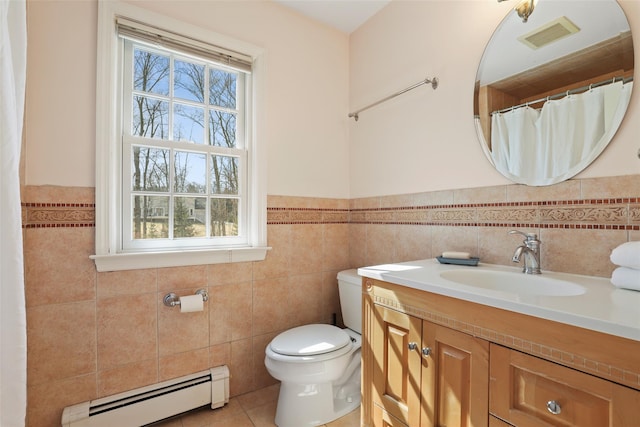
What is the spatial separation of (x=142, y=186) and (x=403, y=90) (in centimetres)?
163

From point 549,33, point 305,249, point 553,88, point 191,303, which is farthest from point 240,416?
point 549,33

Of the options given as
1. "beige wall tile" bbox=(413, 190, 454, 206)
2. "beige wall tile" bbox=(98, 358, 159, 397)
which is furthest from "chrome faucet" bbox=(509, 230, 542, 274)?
"beige wall tile" bbox=(98, 358, 159, 397)

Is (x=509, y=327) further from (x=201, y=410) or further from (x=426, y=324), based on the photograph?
(x=201, y=410)

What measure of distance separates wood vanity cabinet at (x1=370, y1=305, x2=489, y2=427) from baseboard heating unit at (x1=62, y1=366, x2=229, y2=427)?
3.11 ft

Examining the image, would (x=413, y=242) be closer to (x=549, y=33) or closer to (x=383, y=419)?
(x=383, y=419)

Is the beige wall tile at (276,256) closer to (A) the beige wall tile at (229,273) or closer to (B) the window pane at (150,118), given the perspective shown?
(A) the beige wall tile at (229,273)

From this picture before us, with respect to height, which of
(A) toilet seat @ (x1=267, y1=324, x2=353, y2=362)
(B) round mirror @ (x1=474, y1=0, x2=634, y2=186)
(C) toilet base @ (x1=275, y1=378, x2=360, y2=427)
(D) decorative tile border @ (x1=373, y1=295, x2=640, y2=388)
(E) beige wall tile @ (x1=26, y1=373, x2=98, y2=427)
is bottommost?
(C) toilet base @ (x1=275, y1=378, x2=360, y2=427)

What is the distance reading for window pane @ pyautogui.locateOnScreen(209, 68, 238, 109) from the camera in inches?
75.0

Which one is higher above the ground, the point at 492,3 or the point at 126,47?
the point at 492,3

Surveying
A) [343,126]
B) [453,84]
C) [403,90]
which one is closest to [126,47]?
[343,126]

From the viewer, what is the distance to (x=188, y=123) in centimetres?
183

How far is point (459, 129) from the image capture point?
162 cm

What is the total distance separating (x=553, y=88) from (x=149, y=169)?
199 centimetres

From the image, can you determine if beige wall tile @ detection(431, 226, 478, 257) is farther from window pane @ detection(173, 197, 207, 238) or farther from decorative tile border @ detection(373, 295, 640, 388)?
window pane @ detection(173, 197, 207, 238)
